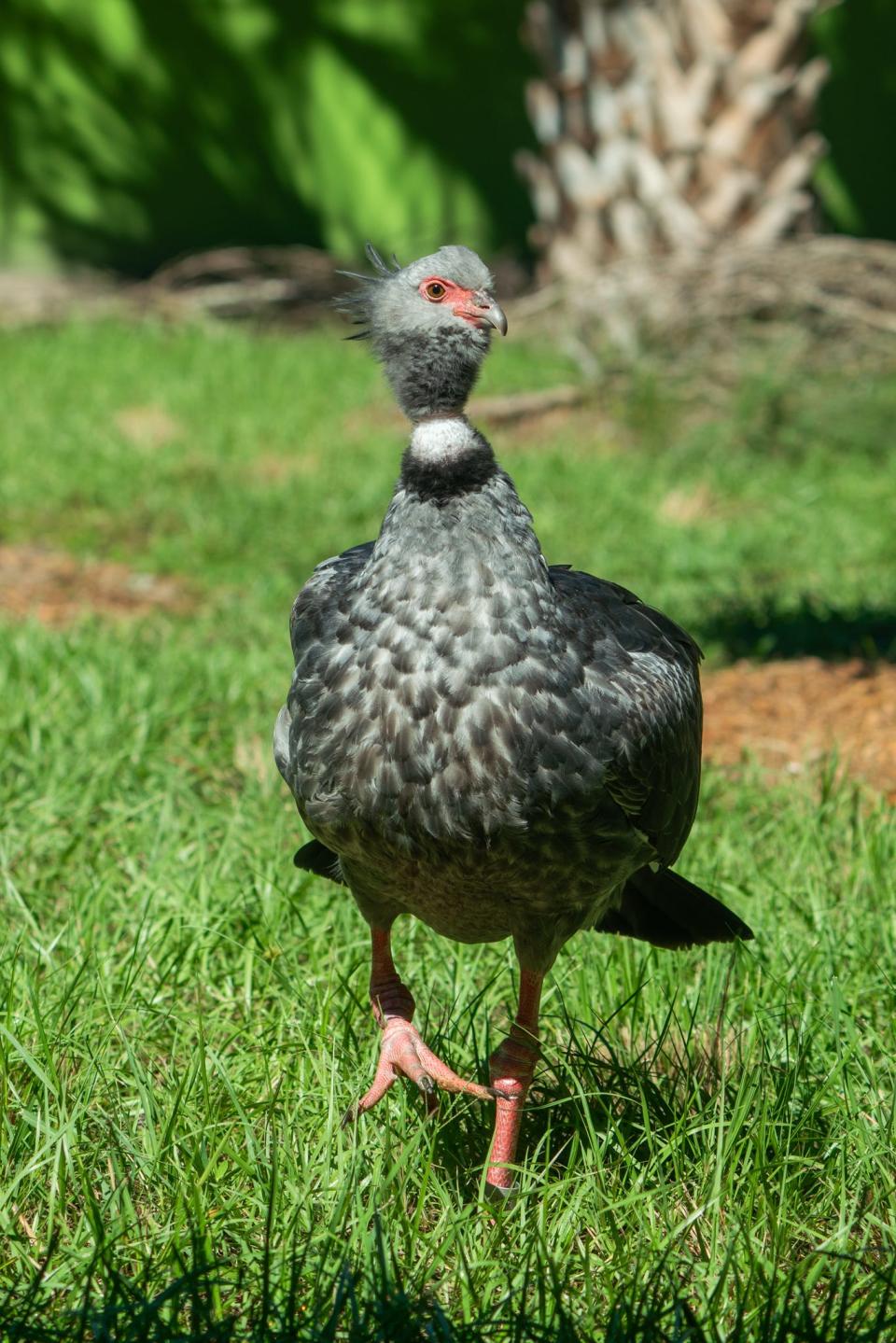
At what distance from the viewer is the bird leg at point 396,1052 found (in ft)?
9.91

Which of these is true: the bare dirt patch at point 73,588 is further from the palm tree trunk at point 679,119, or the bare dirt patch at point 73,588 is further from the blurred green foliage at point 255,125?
the blurred green foliage at point 255,125

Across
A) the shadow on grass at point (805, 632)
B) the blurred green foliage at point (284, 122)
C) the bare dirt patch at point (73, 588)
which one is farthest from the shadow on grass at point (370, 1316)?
the blurred green foliage at point (284, 122)

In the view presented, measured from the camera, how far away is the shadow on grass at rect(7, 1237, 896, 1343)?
237 centimetres

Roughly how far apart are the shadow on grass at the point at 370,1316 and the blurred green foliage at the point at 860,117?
1299 centimetres

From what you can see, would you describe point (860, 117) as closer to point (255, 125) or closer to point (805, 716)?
point (255, 125)

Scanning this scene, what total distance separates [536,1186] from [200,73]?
39.4ft

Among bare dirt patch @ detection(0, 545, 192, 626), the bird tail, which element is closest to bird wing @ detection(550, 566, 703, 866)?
the bird tail

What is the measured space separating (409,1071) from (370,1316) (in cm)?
64

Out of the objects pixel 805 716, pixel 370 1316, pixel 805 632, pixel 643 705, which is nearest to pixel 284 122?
pixel 805 632

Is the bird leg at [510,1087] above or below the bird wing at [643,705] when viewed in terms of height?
below

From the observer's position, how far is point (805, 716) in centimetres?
552

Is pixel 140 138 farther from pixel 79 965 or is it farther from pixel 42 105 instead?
pixel 79 965

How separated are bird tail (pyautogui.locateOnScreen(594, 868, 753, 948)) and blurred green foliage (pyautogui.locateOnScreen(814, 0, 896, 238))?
11.9 metres

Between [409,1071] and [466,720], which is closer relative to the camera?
[466,720]
